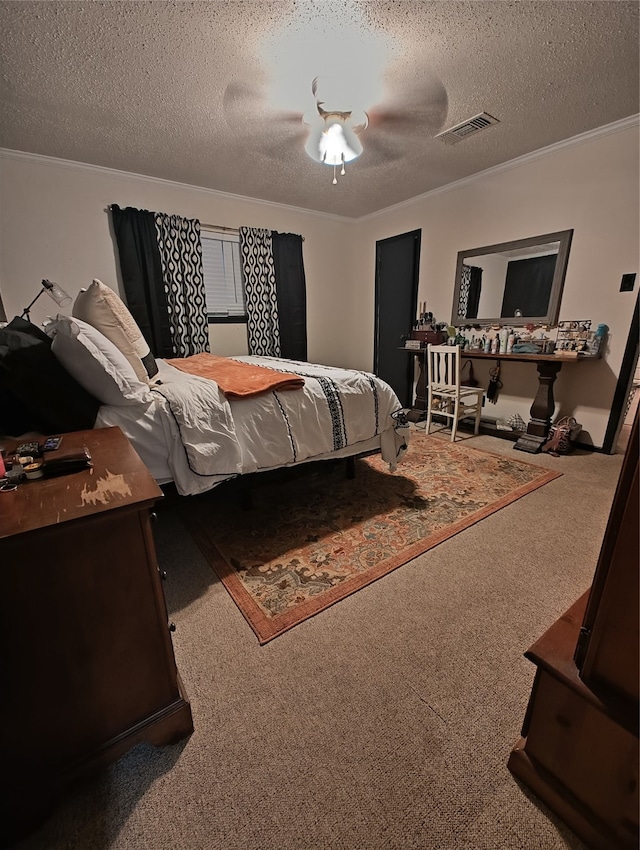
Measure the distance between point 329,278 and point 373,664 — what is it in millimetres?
4684

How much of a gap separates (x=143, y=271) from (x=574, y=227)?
3948 millimetres

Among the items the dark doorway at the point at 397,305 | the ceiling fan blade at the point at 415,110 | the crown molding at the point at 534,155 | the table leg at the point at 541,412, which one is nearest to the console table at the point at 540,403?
the table leg at the point at 541,412

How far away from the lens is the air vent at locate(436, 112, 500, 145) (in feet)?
8.17

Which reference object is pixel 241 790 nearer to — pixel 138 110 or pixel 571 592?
pixel 571 592

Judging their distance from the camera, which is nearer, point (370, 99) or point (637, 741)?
point (637, 741)

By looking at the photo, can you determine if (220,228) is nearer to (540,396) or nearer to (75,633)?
(540,396)

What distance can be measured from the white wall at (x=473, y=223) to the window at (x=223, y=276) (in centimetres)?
15

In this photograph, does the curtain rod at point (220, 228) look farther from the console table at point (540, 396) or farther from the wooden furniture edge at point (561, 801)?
the wooden furniture edge at point (561, 801)

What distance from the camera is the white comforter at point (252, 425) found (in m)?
1.62

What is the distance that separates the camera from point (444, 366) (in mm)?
3482

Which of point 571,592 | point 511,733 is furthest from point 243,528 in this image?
point 571,592

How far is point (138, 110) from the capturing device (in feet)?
7.77

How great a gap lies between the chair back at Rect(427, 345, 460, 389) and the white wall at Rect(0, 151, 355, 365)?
2.35 m

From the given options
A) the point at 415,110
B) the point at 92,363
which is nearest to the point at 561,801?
the point at 92,363
